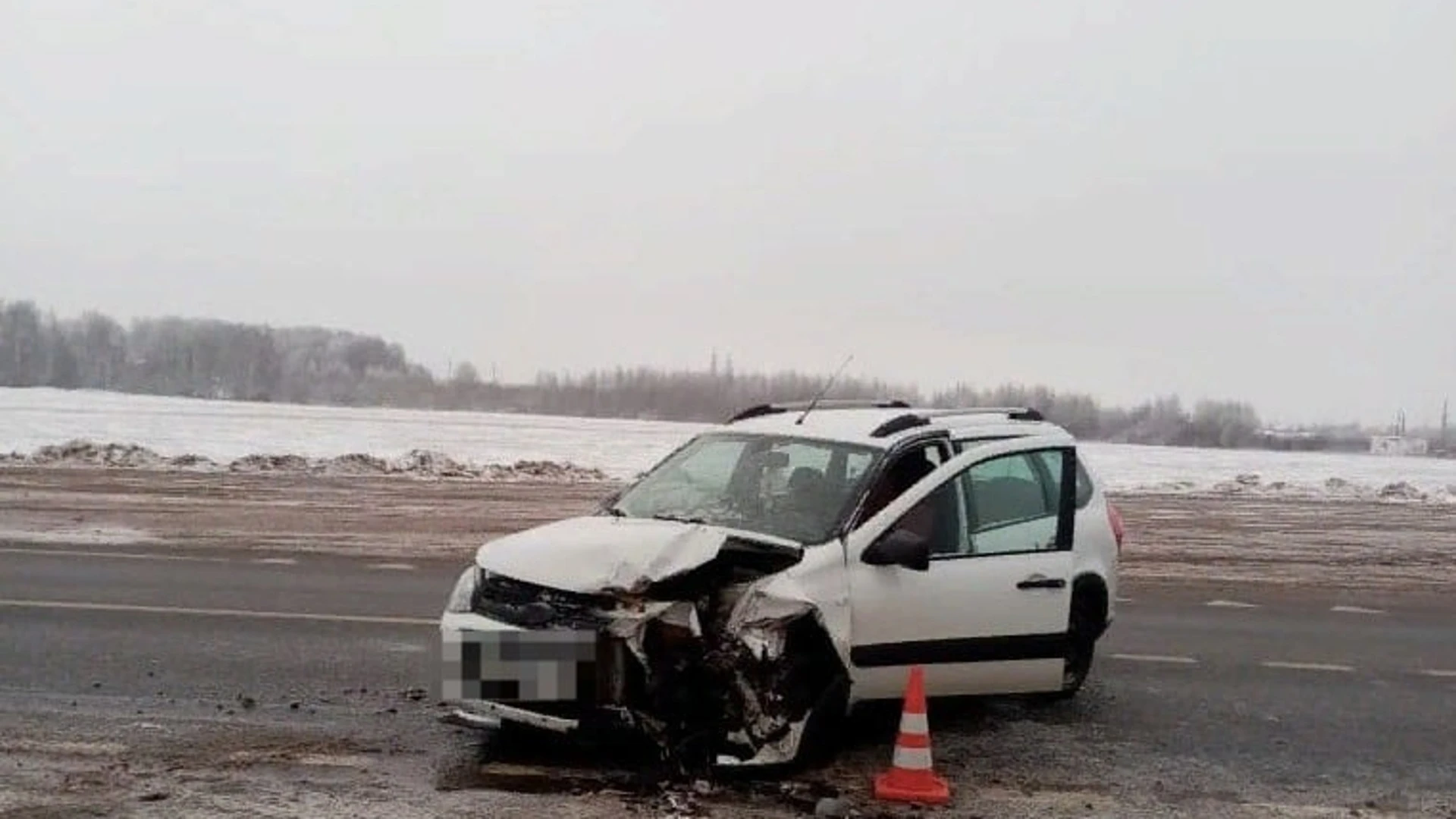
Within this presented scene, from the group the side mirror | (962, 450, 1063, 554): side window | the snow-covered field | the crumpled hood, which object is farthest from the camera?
the snow-covered field

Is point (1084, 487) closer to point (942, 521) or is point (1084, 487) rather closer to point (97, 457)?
point (942, 521)

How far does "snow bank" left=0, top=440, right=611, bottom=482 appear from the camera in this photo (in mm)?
26906

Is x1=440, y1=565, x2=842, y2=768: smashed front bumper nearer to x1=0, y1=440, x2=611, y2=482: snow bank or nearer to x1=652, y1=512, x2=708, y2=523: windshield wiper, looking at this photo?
x1=652, y1=512, x2=708, y2=523: windshield wiper

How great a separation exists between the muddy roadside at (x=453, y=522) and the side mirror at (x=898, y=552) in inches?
332

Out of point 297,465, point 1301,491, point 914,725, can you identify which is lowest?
point 1301,491

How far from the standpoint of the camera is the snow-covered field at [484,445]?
34.7 metres

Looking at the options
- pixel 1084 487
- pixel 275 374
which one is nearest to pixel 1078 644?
pixel 1084 487

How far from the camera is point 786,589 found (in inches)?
235

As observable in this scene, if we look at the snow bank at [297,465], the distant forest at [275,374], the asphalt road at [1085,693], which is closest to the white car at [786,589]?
the asphalt road at [1085,693]

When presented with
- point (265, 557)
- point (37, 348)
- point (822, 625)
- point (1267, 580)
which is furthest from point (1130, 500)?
point (37, 348)

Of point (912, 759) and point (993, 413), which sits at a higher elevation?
point (993, 413)

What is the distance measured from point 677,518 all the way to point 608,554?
0.94 meters

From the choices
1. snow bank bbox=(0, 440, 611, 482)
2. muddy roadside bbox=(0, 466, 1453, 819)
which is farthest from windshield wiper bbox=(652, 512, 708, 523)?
snow bank bbox=(0, 440, 611, 482)

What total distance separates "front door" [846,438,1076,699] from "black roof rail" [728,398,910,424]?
102 centimetres
